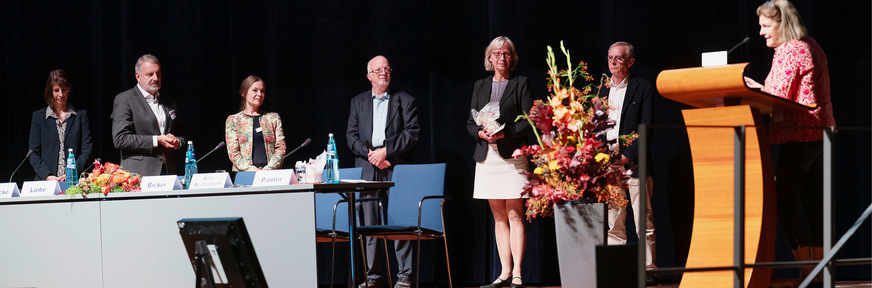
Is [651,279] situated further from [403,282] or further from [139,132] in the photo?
[139,132]

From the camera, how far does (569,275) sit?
3.47 meters

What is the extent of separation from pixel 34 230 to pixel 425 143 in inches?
101

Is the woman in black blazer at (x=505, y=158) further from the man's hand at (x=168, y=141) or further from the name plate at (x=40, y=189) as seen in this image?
the name plate at (x=40, y=189)

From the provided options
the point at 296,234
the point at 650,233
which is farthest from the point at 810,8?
the point at 296,234

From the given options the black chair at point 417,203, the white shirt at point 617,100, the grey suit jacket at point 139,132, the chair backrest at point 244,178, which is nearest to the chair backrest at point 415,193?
the black chair at point 417,203

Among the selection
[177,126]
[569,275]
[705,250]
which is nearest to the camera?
[705,250]

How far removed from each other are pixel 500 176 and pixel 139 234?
2041mm

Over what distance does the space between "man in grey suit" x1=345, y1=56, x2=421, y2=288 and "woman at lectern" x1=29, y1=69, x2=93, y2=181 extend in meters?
1.86

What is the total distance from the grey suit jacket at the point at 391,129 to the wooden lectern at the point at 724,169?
2.41m

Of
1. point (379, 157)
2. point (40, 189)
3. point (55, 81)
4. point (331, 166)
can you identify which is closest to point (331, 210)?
point (379, 157)

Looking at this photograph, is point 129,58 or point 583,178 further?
point 129,58

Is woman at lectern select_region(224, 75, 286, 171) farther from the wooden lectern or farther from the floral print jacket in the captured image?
the wooden lectern

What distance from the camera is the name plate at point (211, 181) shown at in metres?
3.76

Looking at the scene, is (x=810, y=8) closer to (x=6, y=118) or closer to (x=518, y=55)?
(x=518, y=55)
